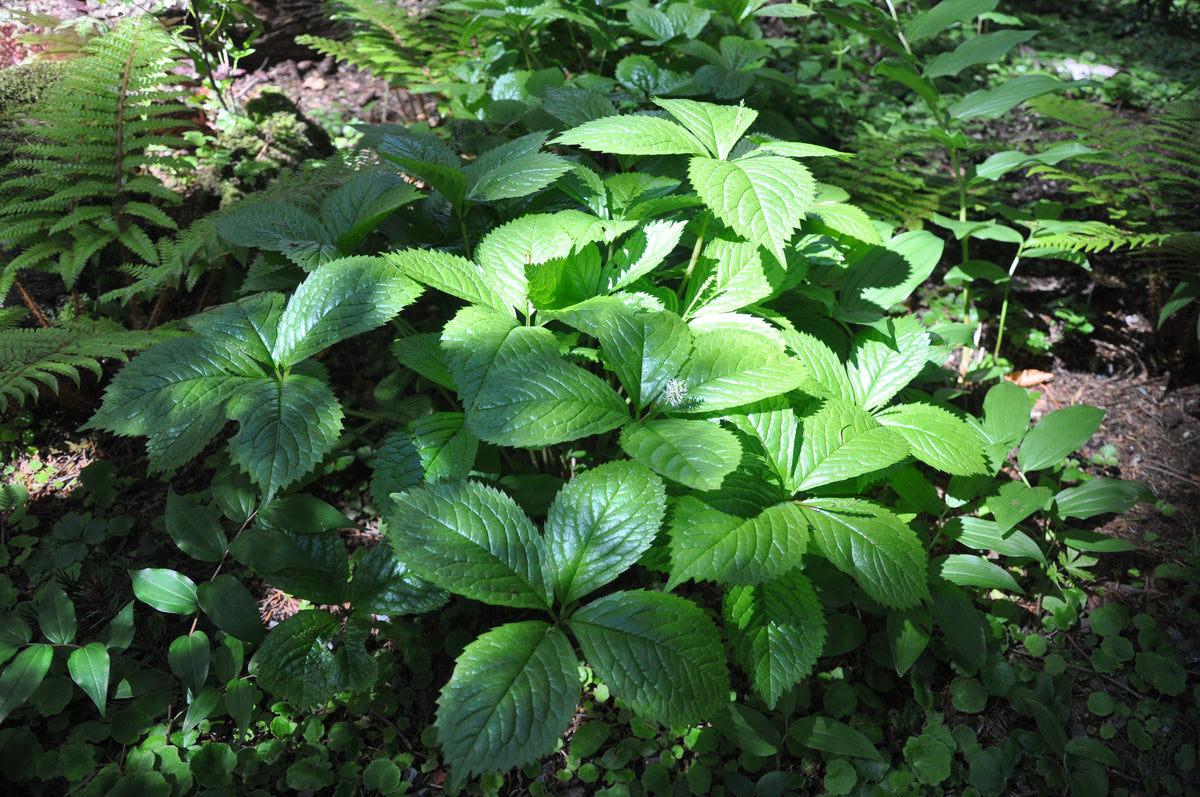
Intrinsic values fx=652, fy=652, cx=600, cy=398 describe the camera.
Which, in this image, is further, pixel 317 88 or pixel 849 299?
pixel 317 88

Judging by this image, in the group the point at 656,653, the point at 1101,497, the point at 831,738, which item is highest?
the point at 656,653

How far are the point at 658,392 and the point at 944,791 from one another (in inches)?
49.1

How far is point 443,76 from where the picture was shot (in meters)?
3.41

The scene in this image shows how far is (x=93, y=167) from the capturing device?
7.86 feet

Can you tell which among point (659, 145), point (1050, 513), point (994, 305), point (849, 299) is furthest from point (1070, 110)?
point (659, 145)

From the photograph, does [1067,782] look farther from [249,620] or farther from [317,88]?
[317,88]

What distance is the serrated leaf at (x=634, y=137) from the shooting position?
59.8 inches

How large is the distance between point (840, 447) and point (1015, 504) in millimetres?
794

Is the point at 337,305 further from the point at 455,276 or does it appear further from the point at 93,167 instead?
the point at 93,167

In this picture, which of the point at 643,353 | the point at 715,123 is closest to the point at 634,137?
the point at 715,123

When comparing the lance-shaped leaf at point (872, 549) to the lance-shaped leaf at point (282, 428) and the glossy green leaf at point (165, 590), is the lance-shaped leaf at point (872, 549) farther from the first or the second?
the glossy green leaf at point (165, 590)

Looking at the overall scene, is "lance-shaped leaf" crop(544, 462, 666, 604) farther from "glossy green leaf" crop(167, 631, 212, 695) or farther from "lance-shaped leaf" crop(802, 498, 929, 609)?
"glossy green leaf" crop(167, 631, 212, 695)

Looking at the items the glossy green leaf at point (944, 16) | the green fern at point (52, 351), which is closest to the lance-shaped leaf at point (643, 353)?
the green fern at point (52, 351)

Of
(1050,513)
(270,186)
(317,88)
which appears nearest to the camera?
(1050,513)
